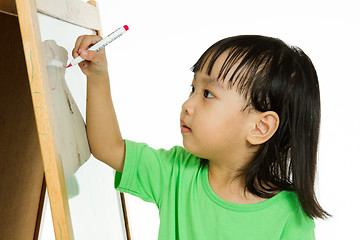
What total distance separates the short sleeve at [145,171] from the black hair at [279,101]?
19 centimetres

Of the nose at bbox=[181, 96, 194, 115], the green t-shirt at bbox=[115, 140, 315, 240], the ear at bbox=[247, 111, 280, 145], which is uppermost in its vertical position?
the nose at bbox=[181, 96, 194, 115]

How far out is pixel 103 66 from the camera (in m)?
1.04

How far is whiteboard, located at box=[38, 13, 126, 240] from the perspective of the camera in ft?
2.92

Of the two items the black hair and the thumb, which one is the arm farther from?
the black hair

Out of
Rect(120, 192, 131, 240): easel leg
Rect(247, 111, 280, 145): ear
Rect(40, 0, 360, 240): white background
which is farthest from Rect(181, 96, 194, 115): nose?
Rect(40, 0, 360, 240): white background

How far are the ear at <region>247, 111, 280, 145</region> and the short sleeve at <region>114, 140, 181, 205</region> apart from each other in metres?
0.22

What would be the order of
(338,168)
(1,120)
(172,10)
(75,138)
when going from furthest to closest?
(172,10) < (338,168) < (1,120) < (75,138)

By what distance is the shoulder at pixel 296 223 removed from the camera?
3.67 feet

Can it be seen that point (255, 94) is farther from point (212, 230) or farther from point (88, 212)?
point (88, 212)

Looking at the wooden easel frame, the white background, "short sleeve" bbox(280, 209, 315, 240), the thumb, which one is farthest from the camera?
the white background

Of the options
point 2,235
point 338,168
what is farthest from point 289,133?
point 338,168

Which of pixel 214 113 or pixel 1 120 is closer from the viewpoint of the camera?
pixel 214 113

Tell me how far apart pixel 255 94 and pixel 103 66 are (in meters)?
0.34

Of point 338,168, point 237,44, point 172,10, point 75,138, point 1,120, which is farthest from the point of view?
point 172,10
